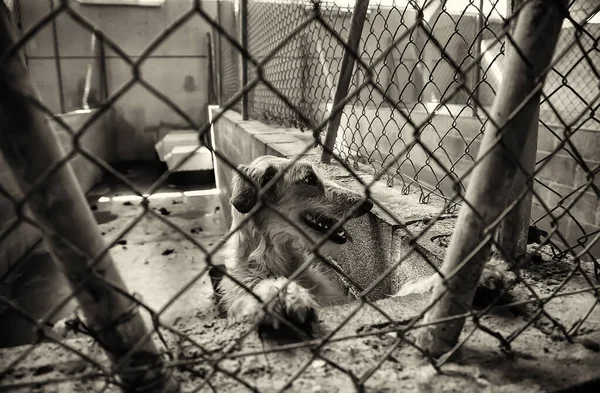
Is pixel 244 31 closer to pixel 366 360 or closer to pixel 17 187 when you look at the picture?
pixel 17 187

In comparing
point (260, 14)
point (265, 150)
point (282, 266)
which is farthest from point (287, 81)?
point (282, 266)

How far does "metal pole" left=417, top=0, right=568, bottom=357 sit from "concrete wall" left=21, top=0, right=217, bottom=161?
41.5ft

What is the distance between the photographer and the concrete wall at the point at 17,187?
205 inches

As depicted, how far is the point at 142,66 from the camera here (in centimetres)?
1342

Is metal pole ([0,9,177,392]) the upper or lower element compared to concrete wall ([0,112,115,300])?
upper

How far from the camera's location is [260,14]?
736 cm

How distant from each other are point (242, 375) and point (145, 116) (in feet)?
45.0

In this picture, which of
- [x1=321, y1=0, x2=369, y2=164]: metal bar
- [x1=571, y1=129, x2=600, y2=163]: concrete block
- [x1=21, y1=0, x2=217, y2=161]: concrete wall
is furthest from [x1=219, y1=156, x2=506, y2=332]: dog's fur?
[x1=21, y1=0, x2=217, y2=161]: concrete wall

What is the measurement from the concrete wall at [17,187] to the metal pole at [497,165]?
4.22 feet

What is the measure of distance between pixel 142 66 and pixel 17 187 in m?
11.7

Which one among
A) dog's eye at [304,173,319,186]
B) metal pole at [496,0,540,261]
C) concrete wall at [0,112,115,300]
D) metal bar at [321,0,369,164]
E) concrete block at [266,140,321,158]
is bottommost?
concrete wall at [0,112,115,300]

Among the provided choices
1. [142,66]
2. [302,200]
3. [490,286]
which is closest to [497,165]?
[490,286]

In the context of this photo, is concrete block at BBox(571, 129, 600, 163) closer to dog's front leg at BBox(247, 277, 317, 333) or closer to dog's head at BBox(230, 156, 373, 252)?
dog's head at BBox(230, 156, 373, 252)

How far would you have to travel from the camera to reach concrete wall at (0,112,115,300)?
5.20m
